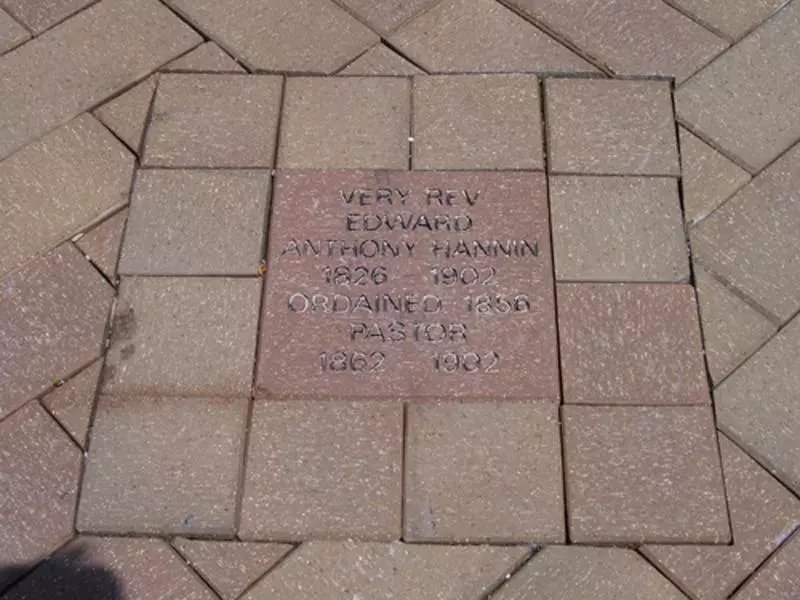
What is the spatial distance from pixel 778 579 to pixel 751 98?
1385 mm

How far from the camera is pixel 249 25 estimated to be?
2551 millimetres

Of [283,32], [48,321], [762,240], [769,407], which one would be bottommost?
[769,407]

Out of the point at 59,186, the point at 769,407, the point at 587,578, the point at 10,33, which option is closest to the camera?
the point at 587,578

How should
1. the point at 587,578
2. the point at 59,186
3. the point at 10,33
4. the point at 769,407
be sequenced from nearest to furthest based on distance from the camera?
the point at 587,578 < the point at 769,407 < the point at 59,186 < the point at 10,33

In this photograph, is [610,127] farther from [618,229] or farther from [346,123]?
[346,123]

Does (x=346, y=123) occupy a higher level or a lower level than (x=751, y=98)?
higher

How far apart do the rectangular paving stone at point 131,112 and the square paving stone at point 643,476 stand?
57.6 inches

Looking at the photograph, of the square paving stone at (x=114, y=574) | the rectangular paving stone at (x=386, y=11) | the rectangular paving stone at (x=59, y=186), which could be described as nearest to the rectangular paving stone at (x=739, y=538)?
the square paving stone at (x=114, y=574)

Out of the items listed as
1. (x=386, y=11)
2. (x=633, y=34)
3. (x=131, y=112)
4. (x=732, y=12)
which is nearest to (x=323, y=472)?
(x=131, y=112)

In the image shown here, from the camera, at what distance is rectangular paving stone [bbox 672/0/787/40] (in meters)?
2.55

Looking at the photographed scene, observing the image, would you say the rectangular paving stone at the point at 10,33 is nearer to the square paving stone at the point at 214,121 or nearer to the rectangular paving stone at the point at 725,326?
the square paving stone at the point at 214,121

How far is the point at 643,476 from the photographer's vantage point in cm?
196

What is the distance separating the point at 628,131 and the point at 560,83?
0.83 ft

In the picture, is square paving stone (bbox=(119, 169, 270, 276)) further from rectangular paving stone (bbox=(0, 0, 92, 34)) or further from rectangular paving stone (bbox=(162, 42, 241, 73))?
rectangular paving stone (bbox=(0, 0, 92, 34))
